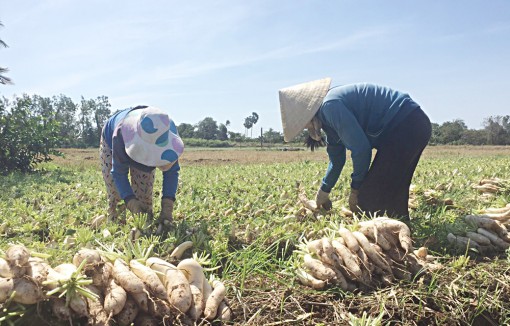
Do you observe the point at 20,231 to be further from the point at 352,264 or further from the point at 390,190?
the point at 390,190

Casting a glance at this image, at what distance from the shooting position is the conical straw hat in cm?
349

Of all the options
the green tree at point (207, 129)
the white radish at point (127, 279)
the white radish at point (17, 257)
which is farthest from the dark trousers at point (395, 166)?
the green tree at point (207, 129)

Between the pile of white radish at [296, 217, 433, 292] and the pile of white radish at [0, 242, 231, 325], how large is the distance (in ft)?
2.24

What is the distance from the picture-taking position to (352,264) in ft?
8.20

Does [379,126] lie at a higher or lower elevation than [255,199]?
higher

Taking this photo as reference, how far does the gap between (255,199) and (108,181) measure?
1.97m

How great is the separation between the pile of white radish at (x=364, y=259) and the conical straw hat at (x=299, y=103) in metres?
1.14

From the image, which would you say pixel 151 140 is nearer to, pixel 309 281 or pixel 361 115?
pixel 309 281

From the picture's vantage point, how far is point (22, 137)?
1124cm

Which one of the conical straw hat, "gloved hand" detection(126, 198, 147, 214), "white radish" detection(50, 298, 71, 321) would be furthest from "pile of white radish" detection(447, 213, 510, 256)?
"white radish" detection(50, 298, 71, 321)

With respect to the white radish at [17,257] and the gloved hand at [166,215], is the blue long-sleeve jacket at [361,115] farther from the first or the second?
the white radish at [17,257]

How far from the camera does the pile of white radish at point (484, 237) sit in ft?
10.5

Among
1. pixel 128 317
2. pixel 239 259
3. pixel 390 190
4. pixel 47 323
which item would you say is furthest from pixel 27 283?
pixel 390 190

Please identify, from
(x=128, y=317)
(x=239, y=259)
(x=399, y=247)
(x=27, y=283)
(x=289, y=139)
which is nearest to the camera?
(x=27, y=283)
